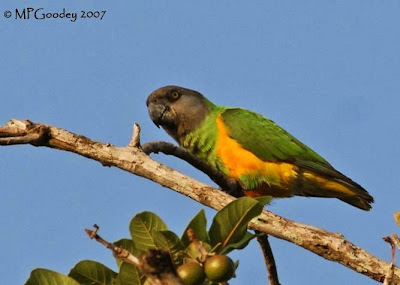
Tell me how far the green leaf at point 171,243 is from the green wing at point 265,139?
561cm

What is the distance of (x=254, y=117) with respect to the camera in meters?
9.48

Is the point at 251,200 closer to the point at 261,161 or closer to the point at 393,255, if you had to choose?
the point at 393,255

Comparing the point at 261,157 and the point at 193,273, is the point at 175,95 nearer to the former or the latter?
the point at 261,157

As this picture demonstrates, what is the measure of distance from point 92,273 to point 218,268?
1.12 metres

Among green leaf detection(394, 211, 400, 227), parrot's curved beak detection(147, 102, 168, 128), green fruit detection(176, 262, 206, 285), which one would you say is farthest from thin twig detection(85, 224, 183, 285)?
parrot's curved beak detection(147, 102, 168, 128)

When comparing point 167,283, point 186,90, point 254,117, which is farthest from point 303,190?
point 167,283

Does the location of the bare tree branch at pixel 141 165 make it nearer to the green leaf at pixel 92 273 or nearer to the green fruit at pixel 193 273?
the green leaf at pixel 92 273

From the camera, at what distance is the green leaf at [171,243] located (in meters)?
Result: 3.41

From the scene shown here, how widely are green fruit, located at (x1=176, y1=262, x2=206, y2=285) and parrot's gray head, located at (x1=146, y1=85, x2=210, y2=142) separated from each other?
6719 mm

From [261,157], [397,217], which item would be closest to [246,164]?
[261,157]

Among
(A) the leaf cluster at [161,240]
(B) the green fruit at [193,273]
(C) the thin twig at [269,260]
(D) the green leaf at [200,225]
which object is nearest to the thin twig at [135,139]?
(C) the thin twig at [269,260]

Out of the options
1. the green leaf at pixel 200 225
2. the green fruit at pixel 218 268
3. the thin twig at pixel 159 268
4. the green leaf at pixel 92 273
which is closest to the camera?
the thin twig at pixel 159 268

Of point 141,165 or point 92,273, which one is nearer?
point 92,273

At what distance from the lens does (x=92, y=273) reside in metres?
3.66
